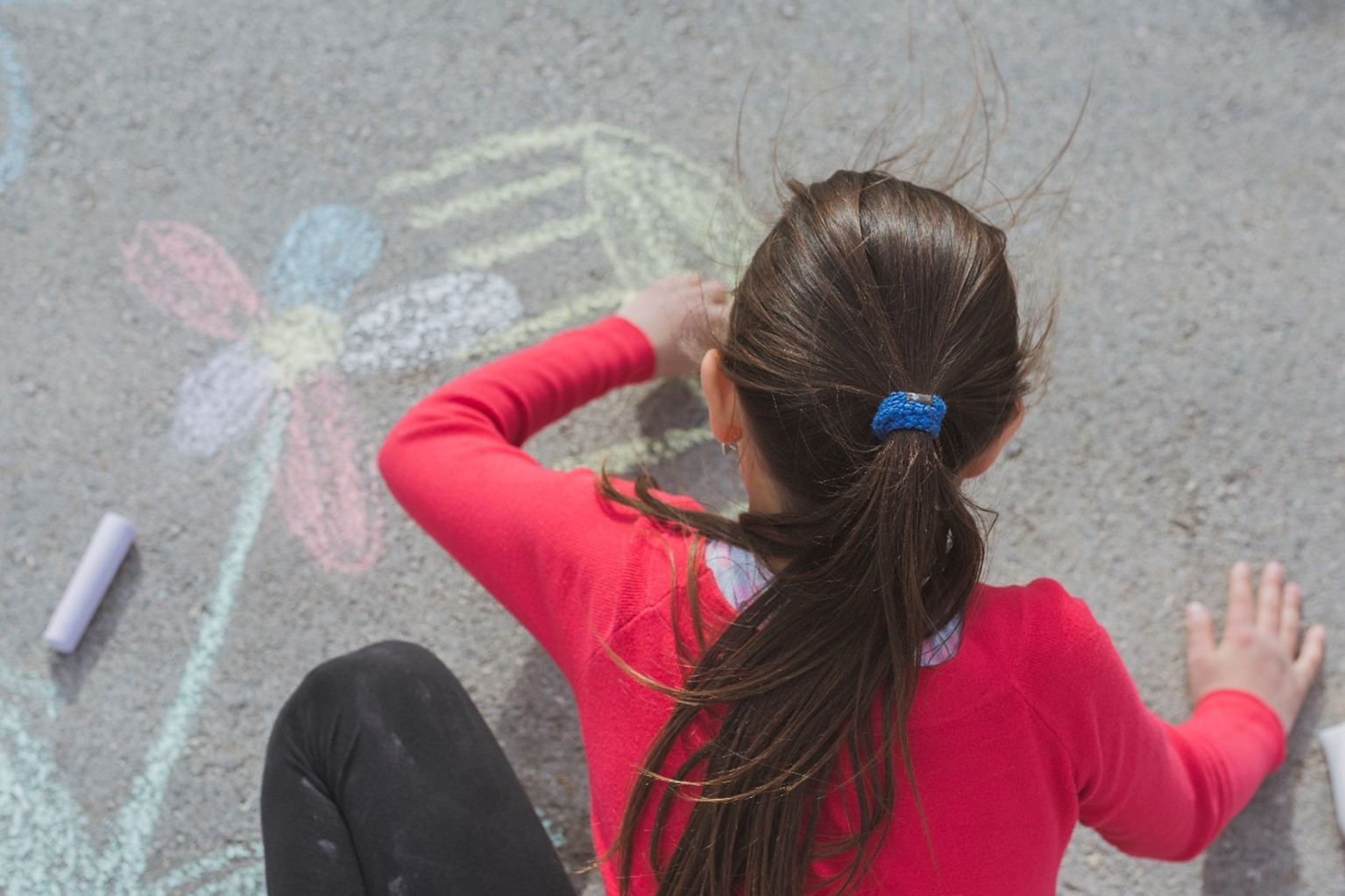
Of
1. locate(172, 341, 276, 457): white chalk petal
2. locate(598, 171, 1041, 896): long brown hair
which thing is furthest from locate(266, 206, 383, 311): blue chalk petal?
locate(598, 171, 1041, 896): long brown hair

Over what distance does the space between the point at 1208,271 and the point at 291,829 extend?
152cm

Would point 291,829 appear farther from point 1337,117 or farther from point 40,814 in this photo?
point 1337,117

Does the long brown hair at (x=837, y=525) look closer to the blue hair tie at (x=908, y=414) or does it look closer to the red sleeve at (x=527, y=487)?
the blue hair tie at (x=908, y=414)

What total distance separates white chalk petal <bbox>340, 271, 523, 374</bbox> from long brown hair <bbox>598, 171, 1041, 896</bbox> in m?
0.77

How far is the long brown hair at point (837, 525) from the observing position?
0.79 metres

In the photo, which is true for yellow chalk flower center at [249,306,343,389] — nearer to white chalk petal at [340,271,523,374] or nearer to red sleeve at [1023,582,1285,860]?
white chalk petal at [340,271,523,374]

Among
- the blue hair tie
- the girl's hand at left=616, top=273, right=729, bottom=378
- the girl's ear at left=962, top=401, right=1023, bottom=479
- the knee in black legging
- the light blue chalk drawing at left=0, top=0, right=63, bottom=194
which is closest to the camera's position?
the blue hair tie

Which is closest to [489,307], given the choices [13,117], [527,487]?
[527,487]

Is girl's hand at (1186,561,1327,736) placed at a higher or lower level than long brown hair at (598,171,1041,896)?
lower

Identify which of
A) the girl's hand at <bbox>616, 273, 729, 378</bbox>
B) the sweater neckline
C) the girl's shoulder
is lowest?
the girl's shoulder

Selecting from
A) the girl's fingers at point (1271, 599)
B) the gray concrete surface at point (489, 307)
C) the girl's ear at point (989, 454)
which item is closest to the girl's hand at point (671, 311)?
the gray concrete surface at point (489, 307)

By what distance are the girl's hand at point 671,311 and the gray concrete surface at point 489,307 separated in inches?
6.0

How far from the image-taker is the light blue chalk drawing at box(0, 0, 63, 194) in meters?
1.70

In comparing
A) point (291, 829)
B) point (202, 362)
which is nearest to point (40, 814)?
point (291, 829)
